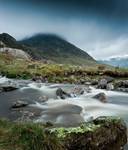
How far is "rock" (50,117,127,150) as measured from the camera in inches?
481

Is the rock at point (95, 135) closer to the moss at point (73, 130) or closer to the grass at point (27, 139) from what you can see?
the moss at point (73, 130)

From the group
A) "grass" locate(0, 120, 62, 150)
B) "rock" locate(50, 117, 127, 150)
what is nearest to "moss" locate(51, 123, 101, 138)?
"rock" locate(50, 117, 127, 150)

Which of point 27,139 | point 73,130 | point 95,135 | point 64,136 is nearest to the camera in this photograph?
point 27,139

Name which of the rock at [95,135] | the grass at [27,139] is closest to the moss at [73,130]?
the rock at [95,135]

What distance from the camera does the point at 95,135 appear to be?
12961 millimetres

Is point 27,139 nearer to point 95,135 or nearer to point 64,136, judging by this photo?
point 64,136

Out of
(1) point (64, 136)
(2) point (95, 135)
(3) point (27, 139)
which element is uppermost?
(3) point (27, 139)

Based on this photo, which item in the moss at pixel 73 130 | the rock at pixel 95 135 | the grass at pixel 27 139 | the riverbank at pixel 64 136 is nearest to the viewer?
the grass at pixel 27 139

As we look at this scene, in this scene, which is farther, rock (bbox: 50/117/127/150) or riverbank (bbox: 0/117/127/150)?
rock (bbox: 50/117/127/150)

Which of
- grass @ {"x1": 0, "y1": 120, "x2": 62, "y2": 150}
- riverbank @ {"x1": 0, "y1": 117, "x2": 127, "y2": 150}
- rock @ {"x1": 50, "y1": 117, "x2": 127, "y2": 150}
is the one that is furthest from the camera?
rock @ {"x1": 50, "y1": 117, "x2": 127, "y2": 150}

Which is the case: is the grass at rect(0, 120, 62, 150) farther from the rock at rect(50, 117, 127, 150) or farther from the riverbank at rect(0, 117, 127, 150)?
the rock at rect(50, 117, 127, 150)

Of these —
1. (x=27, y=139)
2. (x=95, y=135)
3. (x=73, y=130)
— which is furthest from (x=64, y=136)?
(x=27, y=139)

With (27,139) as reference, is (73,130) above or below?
below

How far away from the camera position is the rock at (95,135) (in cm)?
1221
